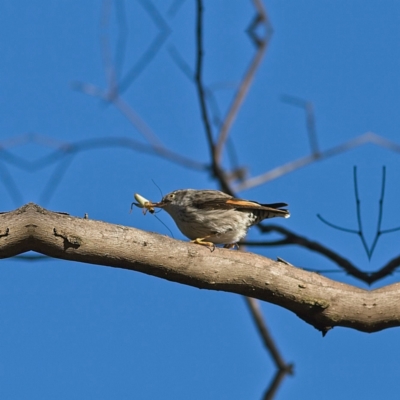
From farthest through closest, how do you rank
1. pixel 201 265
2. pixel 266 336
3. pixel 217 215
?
1. pixel 266 336
2. pixel 217 215
3. pixel 201 265

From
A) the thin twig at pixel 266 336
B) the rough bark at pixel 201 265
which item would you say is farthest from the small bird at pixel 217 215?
the thin twig at pixel 266 336

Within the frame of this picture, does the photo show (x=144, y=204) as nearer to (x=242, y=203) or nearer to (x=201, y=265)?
(x=242, y=203)

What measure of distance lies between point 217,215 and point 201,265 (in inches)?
80.7

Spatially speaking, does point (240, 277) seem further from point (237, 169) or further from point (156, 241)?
point (237, 169)

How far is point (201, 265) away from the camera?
4672 millimetres

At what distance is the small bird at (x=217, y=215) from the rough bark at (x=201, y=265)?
5.67 feet

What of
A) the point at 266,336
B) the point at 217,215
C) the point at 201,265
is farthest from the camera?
the point at 266,336

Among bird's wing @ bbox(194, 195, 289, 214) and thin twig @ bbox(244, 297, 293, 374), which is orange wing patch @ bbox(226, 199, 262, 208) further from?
thin twig @ bbox(244, 297, 293, 374)

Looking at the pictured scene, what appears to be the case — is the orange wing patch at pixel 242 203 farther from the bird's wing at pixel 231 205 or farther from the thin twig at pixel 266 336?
the thin twig at pixel 266 336

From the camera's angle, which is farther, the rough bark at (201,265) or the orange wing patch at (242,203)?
the orange wing patch at (242,203)

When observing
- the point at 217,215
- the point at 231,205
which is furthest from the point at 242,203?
the point at 217,215

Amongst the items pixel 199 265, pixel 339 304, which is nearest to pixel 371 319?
pixel 339 304

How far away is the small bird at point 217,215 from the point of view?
6.65m

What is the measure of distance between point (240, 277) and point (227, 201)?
209 cm
